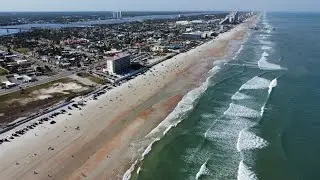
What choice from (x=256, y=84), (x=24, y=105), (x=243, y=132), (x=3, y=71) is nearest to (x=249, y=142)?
(x=243, y=132)

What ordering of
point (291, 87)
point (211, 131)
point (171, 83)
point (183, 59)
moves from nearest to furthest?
point (211, 131) < point (291, 87) < point (171, 83) < point (183, 59)

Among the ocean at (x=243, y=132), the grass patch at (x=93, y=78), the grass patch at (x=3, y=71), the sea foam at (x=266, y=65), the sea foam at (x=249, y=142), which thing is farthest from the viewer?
the sea foam at (x=266, y=65)

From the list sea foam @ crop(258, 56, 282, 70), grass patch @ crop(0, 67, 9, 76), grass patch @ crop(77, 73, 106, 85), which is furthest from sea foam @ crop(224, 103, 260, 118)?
grass patch @ crop(0, 67, 9, 76)

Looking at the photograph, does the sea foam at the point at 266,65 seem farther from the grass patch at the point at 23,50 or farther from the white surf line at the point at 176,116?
the grass patch at the point at 23,50

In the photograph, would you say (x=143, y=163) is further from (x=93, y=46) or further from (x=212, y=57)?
(x=93, y=46)

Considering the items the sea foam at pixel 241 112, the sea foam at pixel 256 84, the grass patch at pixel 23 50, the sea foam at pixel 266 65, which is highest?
the grass patch at pixel 23 50

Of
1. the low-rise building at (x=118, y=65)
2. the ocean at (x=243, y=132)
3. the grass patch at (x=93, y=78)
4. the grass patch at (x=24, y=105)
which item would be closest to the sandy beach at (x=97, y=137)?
the ocean at (x=243, y=132)

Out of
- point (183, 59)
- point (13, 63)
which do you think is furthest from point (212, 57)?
point (13, 63)
